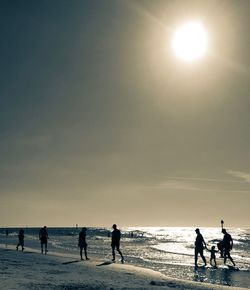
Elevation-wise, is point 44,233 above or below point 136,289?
above

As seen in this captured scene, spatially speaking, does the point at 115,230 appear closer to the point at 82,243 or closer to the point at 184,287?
the point at 82,243

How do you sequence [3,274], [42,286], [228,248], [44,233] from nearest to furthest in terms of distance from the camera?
[42,286] → [3,274] → [228,248] → [44,233]

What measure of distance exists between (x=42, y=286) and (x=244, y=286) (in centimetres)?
797

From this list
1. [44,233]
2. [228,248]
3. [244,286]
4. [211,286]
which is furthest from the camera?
[44,233]

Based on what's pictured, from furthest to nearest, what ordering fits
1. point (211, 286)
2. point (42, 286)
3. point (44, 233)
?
point (44, 233), point (211, 286), point (42, 286)

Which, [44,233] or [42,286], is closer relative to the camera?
[42,286]

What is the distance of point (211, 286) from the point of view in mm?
13664

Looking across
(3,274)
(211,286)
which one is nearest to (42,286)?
(3,274)

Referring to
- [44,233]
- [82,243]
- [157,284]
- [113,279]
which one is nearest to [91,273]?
[113,279]

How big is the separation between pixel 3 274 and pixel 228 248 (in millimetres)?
13964

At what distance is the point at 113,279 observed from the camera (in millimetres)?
13867

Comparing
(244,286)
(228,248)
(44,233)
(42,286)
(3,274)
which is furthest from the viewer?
(44,233)

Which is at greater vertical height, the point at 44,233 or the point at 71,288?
the point at 44,233

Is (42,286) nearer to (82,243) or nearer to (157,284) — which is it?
(157,284)
